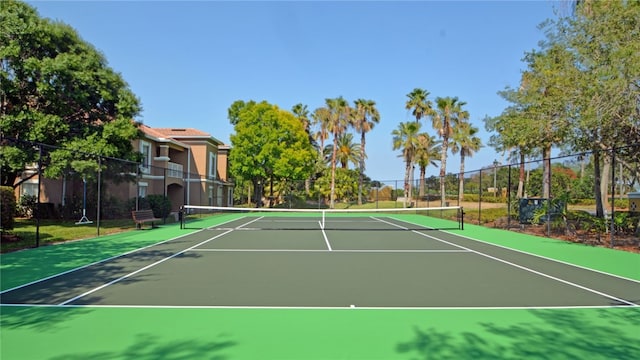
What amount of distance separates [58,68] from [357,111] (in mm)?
34537

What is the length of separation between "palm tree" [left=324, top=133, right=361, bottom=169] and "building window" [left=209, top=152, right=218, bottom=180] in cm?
1929

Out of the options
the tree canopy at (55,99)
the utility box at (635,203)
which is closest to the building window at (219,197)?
the tree canopy at (55,99)

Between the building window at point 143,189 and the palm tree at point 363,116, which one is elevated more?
the palm tree at point 363,116

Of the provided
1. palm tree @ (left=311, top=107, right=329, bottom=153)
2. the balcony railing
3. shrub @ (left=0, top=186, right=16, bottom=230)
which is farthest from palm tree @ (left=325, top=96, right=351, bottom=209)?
shrub @ (left=0, top=186, right=16, bottom=230)

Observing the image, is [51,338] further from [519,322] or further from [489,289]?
[489,289]

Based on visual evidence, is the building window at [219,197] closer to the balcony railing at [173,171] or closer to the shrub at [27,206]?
the balcony railing at [173,171]

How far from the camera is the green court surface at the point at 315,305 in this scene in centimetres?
444

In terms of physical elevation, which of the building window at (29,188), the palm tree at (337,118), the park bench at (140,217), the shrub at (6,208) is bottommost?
the park bench at (140,217)

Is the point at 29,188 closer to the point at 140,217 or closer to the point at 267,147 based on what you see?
the point at 140,217

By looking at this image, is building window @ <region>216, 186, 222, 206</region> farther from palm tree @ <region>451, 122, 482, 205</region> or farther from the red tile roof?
palm tree @ <region>451, 122, 482, 205</region>

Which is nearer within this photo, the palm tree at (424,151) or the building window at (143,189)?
the building window at (143,189)

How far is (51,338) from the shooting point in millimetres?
4633

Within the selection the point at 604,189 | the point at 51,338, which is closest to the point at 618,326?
the point at 51,338

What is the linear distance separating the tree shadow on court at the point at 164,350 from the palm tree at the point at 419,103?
140ft
